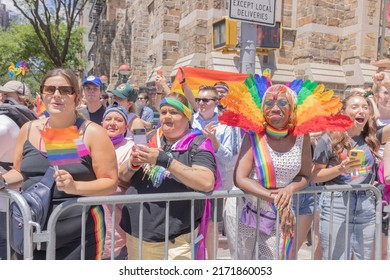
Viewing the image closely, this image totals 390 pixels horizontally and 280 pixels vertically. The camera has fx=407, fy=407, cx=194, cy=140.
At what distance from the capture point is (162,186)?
273 centimetres

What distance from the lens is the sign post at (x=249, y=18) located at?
420 centimetres

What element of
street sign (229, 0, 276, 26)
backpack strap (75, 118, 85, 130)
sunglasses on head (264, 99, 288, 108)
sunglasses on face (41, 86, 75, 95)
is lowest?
backpack strap (75, 118, 85, 130)

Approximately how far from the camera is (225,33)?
5.68 m

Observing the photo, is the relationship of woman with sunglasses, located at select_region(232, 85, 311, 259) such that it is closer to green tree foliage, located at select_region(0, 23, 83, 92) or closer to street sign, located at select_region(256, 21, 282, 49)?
street sign, located at select_region(256, 21, 282, 49)

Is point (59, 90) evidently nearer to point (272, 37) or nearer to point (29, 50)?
point (272, 37)

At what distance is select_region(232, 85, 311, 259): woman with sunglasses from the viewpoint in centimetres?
275

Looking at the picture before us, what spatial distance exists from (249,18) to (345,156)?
178 cm

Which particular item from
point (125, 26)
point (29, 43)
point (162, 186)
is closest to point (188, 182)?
point (162, 186)

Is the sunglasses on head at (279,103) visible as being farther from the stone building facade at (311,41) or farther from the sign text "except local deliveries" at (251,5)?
the stone building facade at (311,41)

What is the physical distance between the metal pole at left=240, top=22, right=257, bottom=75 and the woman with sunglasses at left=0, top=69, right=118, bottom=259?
258cm

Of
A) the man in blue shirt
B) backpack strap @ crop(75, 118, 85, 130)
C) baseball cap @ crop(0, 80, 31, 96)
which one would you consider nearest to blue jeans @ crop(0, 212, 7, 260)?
backpack strap @ crop(75, 118, 85, 130)

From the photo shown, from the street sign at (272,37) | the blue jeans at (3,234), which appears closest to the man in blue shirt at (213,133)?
the blue jeans at (3,234)

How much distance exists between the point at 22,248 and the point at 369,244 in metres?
2.68
